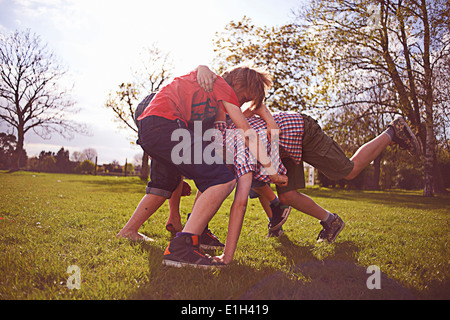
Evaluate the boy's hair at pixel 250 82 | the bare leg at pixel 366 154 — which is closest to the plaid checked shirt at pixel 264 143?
the boy's hair at pixel 250 82

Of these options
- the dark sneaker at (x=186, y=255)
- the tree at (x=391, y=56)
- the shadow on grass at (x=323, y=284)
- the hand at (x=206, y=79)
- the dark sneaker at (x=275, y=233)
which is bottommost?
the dark sneaker at (x=275, y=233)

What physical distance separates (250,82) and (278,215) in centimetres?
153

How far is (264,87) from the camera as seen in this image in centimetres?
271

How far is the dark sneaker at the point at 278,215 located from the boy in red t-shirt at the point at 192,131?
2.72 feet

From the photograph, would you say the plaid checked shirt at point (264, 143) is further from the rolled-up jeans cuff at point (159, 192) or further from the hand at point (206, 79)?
the rolled-up jeans cuff at point (159, 192)

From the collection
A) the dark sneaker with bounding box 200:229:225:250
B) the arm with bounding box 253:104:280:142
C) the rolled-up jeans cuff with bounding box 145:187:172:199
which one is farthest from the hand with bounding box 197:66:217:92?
the dark sneaker with bounding box 200:229:225:250

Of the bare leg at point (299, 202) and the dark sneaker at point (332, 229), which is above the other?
the bare leg at point (299, 202)

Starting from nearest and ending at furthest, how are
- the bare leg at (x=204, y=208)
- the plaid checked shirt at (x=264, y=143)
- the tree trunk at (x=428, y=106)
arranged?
the bare leg at (x=204, y=208), the plaid checked shirt at (x=264, y=143), the tree trunk at (x=428, y=106)

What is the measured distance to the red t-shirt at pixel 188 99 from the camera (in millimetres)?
2332

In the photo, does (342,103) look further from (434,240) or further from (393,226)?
(434,240)

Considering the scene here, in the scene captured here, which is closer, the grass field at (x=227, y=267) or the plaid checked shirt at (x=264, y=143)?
the grass field at (x=227, y=267)

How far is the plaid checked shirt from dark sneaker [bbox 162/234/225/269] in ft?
2.16

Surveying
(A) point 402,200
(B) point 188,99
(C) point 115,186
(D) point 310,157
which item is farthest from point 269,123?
(C) point 115,186

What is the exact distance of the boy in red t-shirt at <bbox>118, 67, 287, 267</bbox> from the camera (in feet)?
6.85
